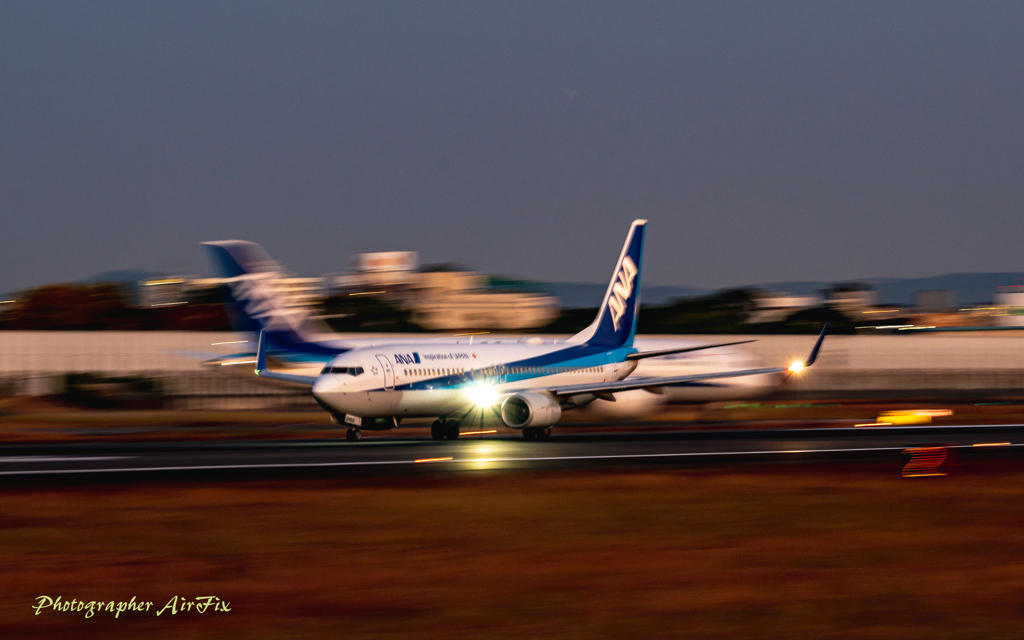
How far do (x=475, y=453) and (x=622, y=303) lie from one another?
729 inches

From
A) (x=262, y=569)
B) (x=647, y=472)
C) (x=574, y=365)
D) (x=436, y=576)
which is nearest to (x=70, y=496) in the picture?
(x=262, y=569)

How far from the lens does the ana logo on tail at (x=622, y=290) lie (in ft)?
156

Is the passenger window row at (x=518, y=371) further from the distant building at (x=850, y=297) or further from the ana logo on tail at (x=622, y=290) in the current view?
the distant building at (x=850, y=297)

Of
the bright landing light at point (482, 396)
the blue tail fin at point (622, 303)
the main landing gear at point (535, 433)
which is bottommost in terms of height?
the main landing gear at point (535, 433)

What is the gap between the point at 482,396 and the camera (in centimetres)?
4128

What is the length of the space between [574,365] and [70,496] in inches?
1040

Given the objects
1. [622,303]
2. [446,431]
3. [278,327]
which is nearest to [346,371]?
[446,431]

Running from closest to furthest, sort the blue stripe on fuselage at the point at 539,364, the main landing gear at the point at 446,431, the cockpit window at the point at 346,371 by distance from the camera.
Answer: the cockpit window at the point at 346,371
the blue stripe on fuselage at the point at 539,364
the main landing gear at the point at 446,431

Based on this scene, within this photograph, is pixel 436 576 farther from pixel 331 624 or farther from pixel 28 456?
pixel 28 456

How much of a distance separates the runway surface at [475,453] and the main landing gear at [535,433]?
60 cm

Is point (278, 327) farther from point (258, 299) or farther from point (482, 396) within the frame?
point (482, 396)

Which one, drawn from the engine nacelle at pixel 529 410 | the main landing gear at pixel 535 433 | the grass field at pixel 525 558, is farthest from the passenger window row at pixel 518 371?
the grass field at pixel 525 558

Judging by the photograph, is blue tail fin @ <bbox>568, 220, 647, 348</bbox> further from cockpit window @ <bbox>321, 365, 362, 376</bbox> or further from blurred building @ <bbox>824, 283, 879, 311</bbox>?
blurred building @ <bbox>824, 283, 879, 311</bbox>

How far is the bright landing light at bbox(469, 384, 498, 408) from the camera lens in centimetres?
4109
